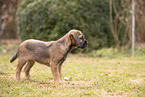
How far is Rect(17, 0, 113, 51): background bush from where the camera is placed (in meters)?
12.3

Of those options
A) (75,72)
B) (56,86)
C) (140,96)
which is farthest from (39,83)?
(140,96)

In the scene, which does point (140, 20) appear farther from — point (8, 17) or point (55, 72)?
point (55, 72)

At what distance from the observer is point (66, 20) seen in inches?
481

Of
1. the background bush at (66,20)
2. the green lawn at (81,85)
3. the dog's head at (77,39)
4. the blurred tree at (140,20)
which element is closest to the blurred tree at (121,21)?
the background bush at (66,20)

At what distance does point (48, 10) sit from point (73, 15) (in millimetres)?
→ 1516

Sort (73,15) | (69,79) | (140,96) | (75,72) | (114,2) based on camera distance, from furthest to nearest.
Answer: (114,2), (73,15), (75,72), (69,79), (140,96)

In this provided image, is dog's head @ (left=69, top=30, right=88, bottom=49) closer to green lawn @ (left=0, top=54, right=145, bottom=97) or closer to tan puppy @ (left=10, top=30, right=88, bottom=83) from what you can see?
tan puppy @ (left=10, top=30, right=88, bottom=83)

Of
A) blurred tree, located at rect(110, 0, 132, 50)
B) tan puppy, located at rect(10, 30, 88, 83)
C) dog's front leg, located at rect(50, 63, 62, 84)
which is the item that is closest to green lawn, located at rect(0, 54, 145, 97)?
dog's front leg, located at rect(50, 63, 62, 84)

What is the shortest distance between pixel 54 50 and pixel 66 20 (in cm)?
636

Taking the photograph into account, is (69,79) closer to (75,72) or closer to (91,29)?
(75,72)

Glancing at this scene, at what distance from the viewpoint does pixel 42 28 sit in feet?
42.2

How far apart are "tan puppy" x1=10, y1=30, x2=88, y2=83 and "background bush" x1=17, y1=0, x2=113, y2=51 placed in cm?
601

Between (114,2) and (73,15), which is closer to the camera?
(73,15)

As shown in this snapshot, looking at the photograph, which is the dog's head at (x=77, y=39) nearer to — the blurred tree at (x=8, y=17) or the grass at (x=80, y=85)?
the grass at (x=80, y=85)
